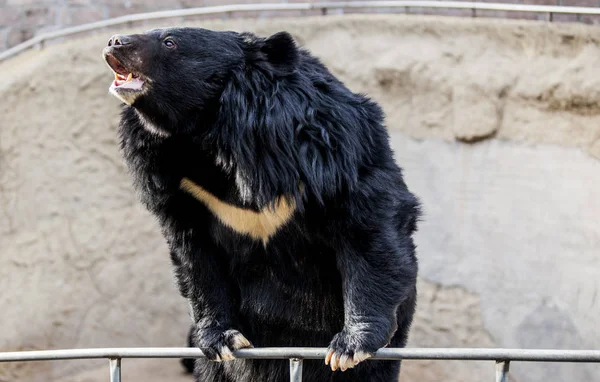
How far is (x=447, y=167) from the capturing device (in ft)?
22.5

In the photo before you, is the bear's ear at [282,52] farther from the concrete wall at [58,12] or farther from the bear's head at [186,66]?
the concrete wall at [58,12]

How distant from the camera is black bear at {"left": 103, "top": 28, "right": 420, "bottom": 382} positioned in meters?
3.61

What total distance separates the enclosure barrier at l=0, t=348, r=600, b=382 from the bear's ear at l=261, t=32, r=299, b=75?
3.80 feet

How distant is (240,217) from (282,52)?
27.6 inches

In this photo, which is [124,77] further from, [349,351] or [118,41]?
[349,351]

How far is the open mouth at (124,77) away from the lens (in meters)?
3.54

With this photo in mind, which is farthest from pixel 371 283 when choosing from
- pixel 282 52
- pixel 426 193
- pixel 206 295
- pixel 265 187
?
pixel 426 193

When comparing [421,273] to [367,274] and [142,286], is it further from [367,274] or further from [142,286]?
[367,274]

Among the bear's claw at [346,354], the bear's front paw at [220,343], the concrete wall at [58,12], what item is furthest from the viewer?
the concrete wall at [58,12]

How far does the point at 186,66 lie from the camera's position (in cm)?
373

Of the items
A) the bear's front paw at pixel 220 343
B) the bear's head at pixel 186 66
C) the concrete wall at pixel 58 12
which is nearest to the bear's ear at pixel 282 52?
the bear's head at pixel 186 66

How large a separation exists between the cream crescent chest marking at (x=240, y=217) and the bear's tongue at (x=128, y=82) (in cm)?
45

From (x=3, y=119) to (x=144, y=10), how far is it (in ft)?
6.62

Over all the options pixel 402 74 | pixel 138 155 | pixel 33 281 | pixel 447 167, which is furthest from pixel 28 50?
pixel 138 155
